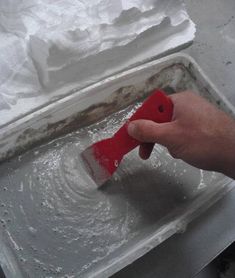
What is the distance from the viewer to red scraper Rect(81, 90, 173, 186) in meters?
0.73

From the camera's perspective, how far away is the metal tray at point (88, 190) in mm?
733

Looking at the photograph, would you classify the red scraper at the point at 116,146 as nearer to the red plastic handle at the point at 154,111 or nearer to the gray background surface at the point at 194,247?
the red plastic handle at the point at 154,111

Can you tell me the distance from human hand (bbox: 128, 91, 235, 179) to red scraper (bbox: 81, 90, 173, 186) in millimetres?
23

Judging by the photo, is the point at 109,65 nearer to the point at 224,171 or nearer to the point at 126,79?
the point at 126,79

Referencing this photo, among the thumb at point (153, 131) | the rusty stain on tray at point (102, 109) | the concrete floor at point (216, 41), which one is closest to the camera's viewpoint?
the thumb at point (153, 131)

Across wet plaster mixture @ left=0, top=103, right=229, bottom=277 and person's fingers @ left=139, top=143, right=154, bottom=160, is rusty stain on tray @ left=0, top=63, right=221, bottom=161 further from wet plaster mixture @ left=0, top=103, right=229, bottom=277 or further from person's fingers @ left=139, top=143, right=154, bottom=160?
person's fingers @ left=139, top=143, right=154, bottom=160

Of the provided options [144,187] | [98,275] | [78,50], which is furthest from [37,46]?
[98,275]

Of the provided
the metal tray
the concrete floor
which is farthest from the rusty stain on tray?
the concrete floor

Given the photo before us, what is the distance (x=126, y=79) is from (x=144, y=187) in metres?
0.23

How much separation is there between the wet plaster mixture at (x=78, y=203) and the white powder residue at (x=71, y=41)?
0.38 ft

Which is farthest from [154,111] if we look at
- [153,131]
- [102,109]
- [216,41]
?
[216,41]

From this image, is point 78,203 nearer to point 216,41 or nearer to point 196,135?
point 196,135

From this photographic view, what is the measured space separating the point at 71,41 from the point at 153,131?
1.00ft

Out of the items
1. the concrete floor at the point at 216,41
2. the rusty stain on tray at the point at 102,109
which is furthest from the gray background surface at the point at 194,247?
the rusty stain on tray at the point at 102,109
